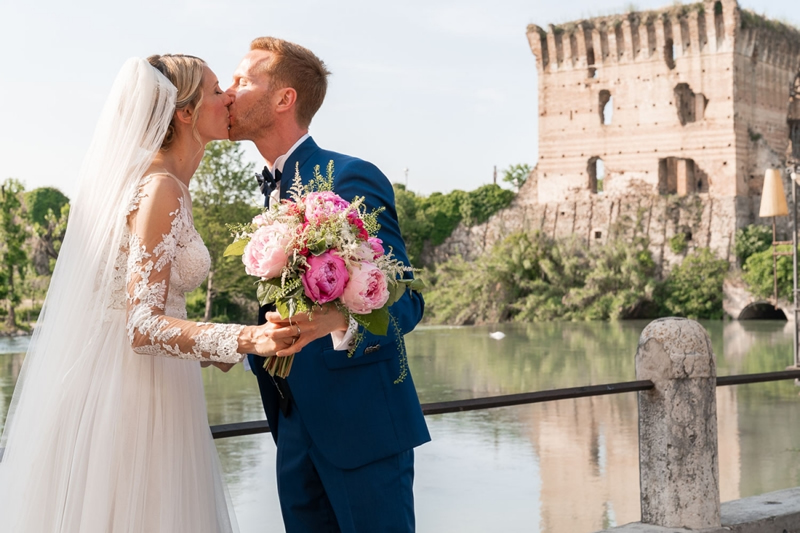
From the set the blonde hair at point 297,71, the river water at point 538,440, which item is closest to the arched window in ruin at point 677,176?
the river water at point 538,440

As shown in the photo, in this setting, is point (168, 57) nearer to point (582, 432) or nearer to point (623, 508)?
point (623, 508)

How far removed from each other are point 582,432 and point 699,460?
14.3m

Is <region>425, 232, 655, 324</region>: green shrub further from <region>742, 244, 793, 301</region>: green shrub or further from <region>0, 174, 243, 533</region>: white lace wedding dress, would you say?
<region>0, 174, 243, 533</region>: white lace wedding dress

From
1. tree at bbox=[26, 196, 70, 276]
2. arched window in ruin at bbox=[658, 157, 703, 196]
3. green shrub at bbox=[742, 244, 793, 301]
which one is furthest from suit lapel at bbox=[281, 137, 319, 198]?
tree at bbox=[26, 196, 70, 276]

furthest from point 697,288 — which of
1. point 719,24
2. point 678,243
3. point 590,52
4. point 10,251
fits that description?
point 10,251

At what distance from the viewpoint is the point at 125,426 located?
2.35m

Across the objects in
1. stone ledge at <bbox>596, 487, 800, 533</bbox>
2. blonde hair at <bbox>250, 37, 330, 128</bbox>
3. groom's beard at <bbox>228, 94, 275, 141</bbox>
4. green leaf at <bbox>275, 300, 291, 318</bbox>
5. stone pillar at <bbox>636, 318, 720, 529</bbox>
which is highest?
blonde hair at <bbox>250, 37, 330, 128</bbox>

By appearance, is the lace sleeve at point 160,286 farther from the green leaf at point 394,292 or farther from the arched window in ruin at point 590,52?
the arched window in ruin at point 590,52

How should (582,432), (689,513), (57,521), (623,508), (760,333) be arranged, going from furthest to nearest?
(760,333), (582,432), (623,508), (689,513), (57,521)

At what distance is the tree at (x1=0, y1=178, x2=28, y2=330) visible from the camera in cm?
3250

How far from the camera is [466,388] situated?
20.6 m

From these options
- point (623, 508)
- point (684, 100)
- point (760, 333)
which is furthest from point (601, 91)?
point (623, 508)

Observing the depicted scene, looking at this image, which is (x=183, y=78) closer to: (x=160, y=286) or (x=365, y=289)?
(x=160, y=286)

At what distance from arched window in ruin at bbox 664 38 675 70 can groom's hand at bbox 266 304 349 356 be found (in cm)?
3671
